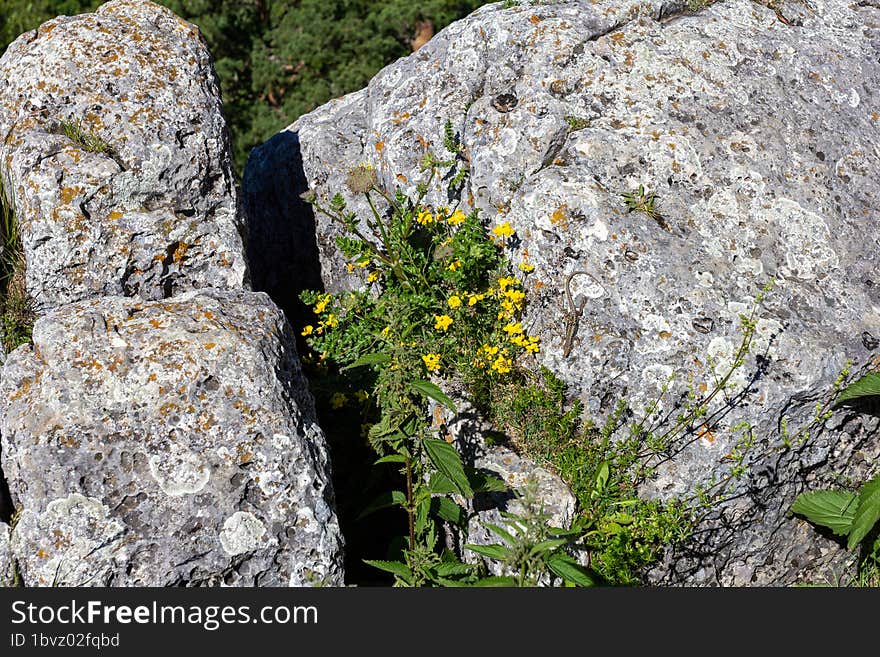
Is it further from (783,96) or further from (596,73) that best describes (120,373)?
(783,96)

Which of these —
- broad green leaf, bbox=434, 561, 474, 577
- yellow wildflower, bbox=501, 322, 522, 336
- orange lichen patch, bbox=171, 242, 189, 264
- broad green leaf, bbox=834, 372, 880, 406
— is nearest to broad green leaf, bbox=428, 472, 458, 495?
broad green leaf, bbox=434, 561, 474, 577

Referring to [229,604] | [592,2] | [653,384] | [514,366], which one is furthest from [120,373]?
[592,2]

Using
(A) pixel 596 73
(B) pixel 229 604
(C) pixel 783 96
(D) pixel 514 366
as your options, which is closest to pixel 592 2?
(A) pixel 596 73

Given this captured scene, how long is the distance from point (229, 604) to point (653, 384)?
2.41 meters

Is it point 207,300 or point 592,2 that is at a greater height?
point 592,2

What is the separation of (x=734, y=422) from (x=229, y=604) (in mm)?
2667

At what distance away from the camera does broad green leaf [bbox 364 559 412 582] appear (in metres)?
3.98

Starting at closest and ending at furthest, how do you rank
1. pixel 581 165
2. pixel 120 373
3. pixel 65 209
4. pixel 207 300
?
pixel 120 373 → pixel 207 300 → pixel 65 209 → pixel 581 165

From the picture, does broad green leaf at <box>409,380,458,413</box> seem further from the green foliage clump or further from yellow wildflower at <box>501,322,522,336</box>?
the green foliage clump

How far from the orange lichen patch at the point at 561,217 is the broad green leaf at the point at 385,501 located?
175 centimetres

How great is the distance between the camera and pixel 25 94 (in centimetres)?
520

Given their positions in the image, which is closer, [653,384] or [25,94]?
[653,384]

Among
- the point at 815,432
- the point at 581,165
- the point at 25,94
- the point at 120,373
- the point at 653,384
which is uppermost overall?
the point at 25,94

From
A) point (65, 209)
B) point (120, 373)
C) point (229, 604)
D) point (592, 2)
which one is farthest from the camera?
point (592, 2)
